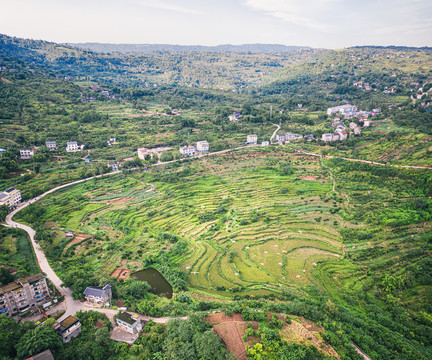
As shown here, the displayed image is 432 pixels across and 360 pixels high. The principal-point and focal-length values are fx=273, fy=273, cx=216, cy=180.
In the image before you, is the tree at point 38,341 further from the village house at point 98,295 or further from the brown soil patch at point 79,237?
the brown soil patch at point 79,237

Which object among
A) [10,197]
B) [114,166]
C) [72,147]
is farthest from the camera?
[72,147]

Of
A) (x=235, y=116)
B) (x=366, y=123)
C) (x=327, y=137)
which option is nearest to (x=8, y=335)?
(x=327, y=137)

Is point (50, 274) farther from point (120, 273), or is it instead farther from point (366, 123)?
point (366, 123)

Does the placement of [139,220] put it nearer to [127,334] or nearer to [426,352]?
[127,334]

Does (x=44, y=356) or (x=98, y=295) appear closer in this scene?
(x=44, y=356)

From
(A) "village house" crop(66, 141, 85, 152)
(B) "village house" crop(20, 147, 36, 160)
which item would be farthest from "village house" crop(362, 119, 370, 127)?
(B) "village house" crop(20, 147, 36, 160)

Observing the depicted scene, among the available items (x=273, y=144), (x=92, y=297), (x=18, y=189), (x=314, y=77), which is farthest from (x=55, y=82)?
(x=314, y=77)
